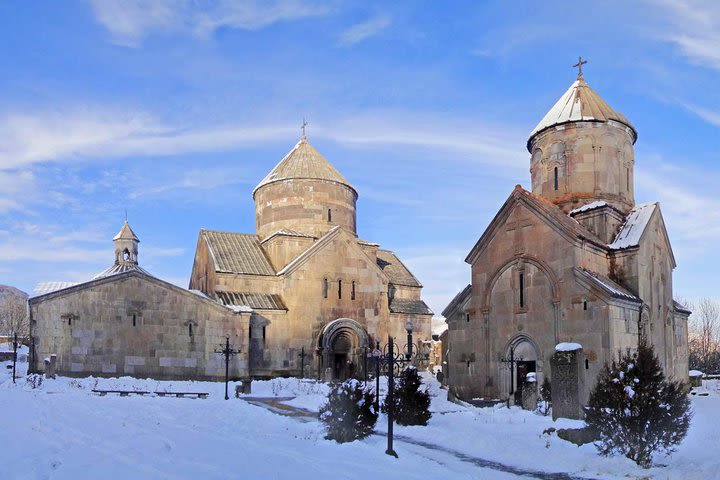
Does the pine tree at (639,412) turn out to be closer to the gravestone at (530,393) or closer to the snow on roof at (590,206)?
the gravestone at (530,393)

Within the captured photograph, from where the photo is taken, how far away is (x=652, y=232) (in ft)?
A: 66.5

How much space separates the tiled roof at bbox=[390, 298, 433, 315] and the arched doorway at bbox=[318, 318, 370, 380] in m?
2.76

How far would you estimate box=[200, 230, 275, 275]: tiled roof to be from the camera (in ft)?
92.9

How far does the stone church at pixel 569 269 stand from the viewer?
17.6 meters

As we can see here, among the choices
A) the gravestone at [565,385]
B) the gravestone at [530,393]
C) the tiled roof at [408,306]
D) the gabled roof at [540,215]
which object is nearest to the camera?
the gravestone at [565,385]

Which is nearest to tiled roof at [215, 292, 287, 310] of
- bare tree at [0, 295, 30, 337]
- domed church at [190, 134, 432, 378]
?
domed church at [190, 134, 432, 378]

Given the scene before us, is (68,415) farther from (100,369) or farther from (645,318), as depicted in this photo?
(645,318)

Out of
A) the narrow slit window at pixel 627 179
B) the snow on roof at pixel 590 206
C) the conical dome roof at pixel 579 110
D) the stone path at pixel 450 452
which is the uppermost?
the conical dome roof at pixel 579 110

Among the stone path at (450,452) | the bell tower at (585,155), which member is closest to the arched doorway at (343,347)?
the stone path at (450,452)

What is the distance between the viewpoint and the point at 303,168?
1226 inches

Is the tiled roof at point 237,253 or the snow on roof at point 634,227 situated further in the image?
the tiled roof at point 237,253

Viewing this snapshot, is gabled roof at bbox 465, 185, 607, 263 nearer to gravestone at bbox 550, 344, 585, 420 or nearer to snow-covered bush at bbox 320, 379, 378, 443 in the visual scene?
gravestone at bbox 550, 344, 585, 420

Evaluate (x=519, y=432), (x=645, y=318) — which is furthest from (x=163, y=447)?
(x=645, y=318)

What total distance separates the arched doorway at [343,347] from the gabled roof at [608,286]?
12589mm
